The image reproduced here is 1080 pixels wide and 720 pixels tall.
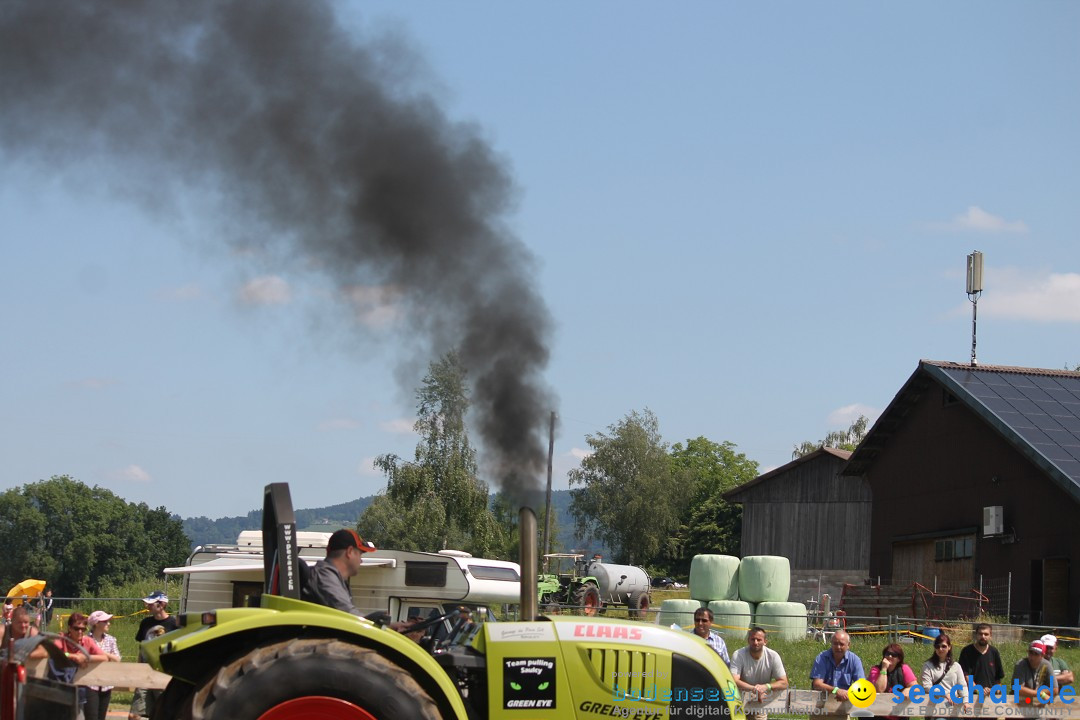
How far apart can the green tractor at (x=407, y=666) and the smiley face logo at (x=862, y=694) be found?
289 centimetres

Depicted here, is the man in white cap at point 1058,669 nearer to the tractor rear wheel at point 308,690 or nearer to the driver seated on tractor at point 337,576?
the driver seated on tractor at point 337,576

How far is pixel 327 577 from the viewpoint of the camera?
19.4 feet

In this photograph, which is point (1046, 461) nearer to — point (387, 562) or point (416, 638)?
point (387, 562)

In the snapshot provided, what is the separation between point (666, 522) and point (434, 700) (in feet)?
221

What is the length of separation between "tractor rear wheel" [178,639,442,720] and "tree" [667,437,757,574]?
5895cm

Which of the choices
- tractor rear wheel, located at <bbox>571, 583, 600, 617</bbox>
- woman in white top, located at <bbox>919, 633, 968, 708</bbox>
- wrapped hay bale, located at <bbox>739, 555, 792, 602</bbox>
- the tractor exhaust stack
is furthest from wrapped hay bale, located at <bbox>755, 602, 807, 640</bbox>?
the tractor exhaust stack

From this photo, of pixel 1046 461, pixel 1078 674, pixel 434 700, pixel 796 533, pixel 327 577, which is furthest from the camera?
pixel 796 533

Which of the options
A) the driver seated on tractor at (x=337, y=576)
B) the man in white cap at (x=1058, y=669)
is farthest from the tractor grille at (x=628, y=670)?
the man in white cap at (x=1058, y=669)

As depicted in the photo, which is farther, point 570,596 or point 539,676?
point 570,596

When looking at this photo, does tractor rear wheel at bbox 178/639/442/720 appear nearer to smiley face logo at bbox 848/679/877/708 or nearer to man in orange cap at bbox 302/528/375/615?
man in orange cap at bbox 302/528/375/615

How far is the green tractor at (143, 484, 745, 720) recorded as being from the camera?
538cm

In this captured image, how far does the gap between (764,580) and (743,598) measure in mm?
849

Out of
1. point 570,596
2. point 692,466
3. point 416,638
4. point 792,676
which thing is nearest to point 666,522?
point 692,466

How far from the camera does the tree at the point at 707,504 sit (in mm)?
70562
